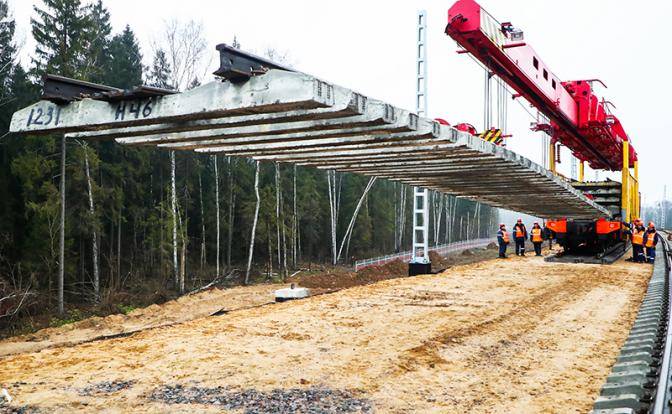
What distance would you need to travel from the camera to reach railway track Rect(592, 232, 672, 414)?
3.87 m

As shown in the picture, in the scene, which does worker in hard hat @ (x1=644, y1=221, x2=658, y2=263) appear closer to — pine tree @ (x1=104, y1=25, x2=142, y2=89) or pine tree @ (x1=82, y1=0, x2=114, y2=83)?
pine tree @ (x1=82, y1=0, x2=114, y2=83)

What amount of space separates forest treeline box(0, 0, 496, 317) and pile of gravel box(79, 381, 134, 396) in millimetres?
13118

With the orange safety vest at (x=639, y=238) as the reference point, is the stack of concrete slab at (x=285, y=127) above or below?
above

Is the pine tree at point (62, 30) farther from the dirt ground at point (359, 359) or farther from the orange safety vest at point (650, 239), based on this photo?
the orange safety vest at point (650, 239)

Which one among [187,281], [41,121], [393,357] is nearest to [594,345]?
[393,357]

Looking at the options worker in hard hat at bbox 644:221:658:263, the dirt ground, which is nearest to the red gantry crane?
worker in hard hat at bbox 644:221:658:263

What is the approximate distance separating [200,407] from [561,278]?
1170 cm

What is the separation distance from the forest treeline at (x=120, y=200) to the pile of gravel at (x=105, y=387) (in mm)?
13118

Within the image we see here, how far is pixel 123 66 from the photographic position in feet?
108

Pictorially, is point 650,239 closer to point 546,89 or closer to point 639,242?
point 639,242

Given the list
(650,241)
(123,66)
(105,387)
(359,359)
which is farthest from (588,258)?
(123,66)

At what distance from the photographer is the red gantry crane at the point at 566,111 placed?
1184cm

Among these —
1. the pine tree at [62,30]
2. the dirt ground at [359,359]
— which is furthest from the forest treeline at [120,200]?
the dirt ground at [359,359]

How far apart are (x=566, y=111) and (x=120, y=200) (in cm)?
2291
